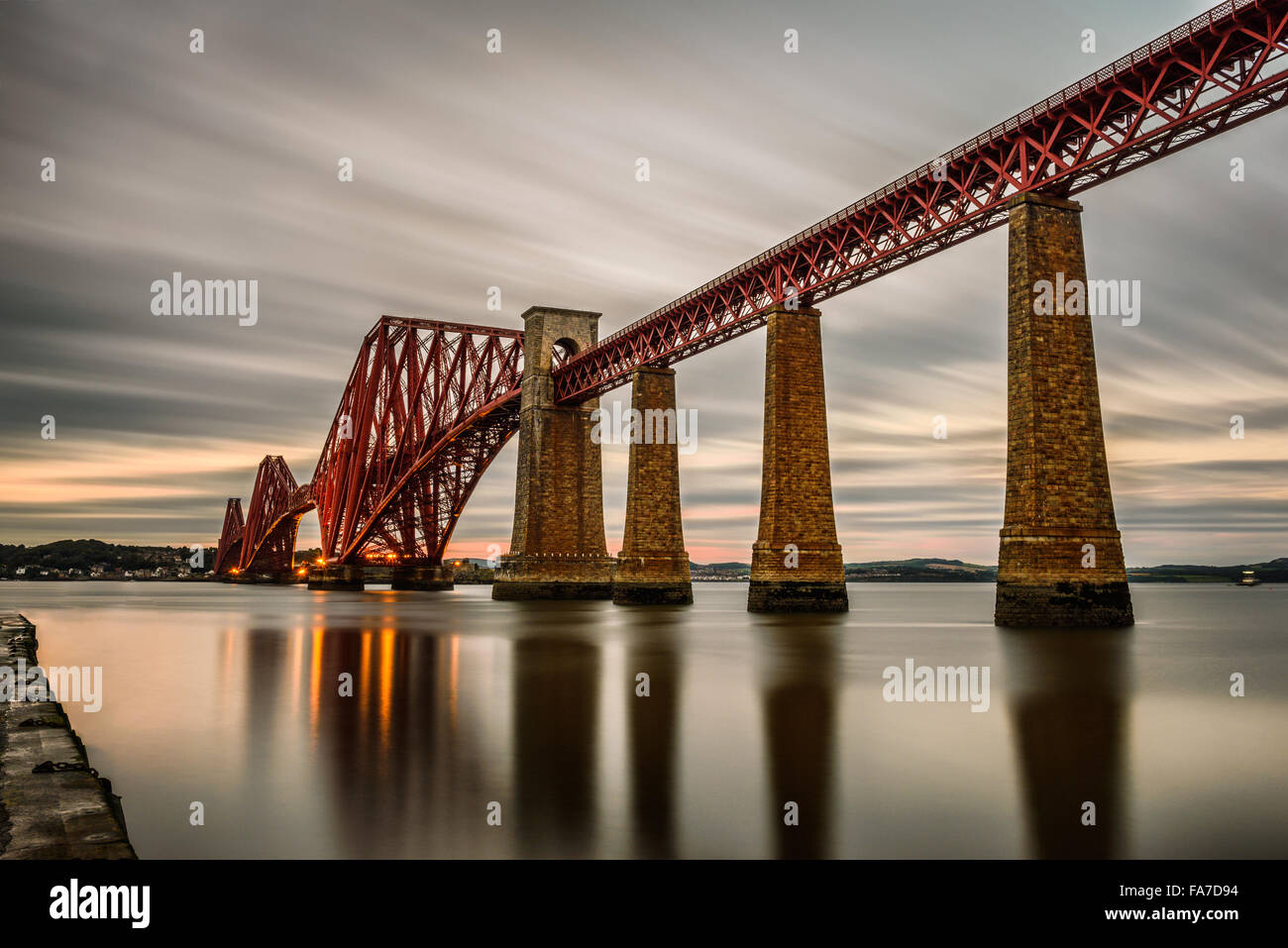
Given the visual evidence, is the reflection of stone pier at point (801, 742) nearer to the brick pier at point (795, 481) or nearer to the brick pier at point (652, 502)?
the brick pier at point (795, 481)

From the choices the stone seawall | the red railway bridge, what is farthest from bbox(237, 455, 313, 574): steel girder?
the stone seawall

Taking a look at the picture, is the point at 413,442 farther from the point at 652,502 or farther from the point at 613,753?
the point at 613,753

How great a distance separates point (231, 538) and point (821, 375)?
150109 millimetres

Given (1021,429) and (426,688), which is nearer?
(426,688)

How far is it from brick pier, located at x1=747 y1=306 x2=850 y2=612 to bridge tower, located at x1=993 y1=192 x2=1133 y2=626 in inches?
338

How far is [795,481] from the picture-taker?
30.4 meters

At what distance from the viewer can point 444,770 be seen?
820 centimetres

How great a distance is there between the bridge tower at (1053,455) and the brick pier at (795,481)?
857cm

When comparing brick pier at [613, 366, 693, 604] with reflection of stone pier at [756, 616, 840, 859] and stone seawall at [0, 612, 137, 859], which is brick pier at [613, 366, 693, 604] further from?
stone seawall at [0, 612, 137, 859]

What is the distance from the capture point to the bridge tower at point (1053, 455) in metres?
21.7
